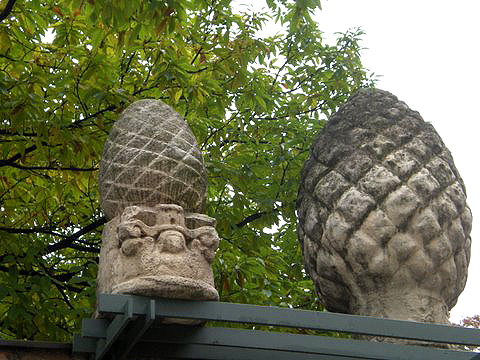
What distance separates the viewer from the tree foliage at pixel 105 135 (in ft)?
18.8

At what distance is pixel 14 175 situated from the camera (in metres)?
6.60

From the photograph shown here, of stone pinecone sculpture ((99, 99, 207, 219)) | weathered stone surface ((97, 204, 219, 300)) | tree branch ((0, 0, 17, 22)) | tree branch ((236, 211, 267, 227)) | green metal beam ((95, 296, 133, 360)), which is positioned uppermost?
tree branch ((0, 0, 17, 22))

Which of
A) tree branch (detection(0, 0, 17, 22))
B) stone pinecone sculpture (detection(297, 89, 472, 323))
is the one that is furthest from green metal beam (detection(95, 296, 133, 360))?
tree branch (detection(0, 0, 17, 22))

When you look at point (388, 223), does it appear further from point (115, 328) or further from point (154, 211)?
point (115, 328)

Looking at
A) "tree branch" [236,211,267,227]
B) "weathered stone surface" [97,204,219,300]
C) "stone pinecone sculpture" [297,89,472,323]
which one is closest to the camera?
"weathered stone surface" [97,204,219,300]

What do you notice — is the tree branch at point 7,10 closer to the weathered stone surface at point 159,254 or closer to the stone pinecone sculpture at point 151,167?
the stone pinecone sculpture at point 151,167

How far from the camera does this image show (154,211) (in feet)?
11.1

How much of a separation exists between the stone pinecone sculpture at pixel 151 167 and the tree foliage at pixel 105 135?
1.66m

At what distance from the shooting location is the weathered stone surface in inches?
122

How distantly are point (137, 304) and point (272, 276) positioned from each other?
4.04m

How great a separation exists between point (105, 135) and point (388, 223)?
3.17 metres

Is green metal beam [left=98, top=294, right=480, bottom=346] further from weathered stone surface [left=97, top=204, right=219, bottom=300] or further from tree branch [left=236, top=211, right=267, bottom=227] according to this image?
tree branch [left=236, top=211, right=267, bottom=227]

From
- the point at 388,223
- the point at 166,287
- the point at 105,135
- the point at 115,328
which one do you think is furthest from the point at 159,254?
the point at 105,135

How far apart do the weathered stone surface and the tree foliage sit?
7.33 ft
